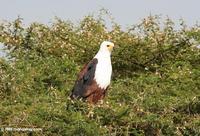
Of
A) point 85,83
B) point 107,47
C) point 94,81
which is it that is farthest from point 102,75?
point 107,47

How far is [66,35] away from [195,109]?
341 centimetres

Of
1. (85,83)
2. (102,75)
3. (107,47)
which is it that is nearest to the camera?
(85,83)

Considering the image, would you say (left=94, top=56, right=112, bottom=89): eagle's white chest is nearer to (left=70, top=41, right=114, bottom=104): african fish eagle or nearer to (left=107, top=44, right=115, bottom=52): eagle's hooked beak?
(left=70, top=41, right=114, bottom=104): african fish eagle

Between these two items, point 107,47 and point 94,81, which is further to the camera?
point 107,47

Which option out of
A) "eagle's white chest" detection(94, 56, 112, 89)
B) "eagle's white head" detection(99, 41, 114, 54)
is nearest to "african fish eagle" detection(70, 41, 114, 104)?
"eagle's white chest" detection(94, 56, 112, 89)

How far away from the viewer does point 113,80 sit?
8664 mm

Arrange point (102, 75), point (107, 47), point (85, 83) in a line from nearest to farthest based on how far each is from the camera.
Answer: point (85, 83) < point (102, 75) < point (107, 47)

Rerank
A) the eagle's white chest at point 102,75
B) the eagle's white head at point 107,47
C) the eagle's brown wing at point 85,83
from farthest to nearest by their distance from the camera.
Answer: the eagle's white head at point 107,47, the eagle's white chest at point 102,75, the eagle's brown wing at point 85,83

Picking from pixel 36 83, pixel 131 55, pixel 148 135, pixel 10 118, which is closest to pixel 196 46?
pixel 131 55

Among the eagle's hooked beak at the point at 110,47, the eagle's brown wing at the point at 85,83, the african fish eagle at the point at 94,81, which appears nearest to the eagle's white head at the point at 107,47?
the eagle's hooked beak at the point at 110,47

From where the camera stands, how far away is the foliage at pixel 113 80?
6.14 meters

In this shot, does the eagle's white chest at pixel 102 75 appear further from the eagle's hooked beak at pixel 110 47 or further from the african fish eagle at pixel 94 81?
the eagle's hooked beak at pixel 110 47

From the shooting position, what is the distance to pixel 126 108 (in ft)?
20.5

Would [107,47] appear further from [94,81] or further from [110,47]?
[94,81]
